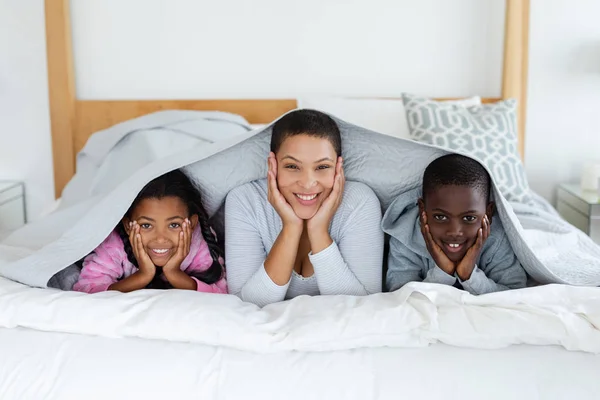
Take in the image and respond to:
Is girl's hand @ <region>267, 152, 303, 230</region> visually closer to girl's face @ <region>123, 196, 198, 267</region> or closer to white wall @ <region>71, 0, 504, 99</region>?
girl's face @ <region>123, 196, 198, 267</region>

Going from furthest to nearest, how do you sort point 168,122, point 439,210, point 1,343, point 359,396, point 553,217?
1. point 168,122
2. point 553,217
3. point 439,210
4. point 1,343
5. point 359,396

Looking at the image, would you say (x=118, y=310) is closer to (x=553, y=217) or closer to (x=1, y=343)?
(x=1, y=343)

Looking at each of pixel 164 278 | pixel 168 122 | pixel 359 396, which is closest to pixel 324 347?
pixel 359 396

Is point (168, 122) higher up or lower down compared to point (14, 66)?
lower down

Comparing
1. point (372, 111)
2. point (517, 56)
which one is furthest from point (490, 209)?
point (517, 56)

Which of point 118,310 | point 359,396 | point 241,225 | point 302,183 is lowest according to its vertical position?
point 359,396

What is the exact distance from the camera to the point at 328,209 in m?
1.48

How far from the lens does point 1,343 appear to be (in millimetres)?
1246

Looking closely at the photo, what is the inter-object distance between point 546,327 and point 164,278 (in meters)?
0.88

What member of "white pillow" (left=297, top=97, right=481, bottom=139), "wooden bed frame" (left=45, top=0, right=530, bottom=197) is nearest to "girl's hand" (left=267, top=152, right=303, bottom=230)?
"white pillow" (left=297, top=97, right=481, bottom=139)

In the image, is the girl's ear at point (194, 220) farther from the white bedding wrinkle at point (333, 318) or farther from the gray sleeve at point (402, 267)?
the gray sleeve at point (402, 267)

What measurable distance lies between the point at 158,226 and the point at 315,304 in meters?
0.45

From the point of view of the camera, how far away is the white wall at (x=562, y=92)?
2965 millimetres

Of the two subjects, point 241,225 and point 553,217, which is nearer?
point 241,225
